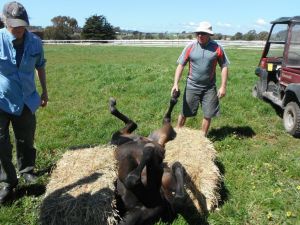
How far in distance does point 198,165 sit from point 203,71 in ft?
6.26

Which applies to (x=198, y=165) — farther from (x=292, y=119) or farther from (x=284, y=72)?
(x=284, y=72)

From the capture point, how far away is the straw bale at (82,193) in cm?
380

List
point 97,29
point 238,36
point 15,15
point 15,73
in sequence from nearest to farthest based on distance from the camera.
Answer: point 15,15 < point 15,73 < point 238,36 < point 97,29

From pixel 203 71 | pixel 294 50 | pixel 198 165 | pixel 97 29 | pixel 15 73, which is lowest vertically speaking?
pixel 97 29

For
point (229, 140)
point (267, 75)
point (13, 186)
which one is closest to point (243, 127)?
point (229, 140)

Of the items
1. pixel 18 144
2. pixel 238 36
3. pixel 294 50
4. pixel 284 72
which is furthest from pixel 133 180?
pixel 238 36

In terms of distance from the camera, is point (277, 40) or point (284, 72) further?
point (277, 40)

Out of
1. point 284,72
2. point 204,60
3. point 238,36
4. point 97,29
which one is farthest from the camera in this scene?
point 97,29

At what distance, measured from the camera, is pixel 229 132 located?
7.42 m

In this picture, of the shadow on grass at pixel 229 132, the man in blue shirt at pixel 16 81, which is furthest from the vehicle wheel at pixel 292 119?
the man in blue shirt at pixel 16 81

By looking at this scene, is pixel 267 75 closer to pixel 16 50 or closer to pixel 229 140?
pixel 229 140

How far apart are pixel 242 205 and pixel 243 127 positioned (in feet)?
10.8

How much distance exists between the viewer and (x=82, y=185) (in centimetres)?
415

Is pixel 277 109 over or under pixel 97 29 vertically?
over
